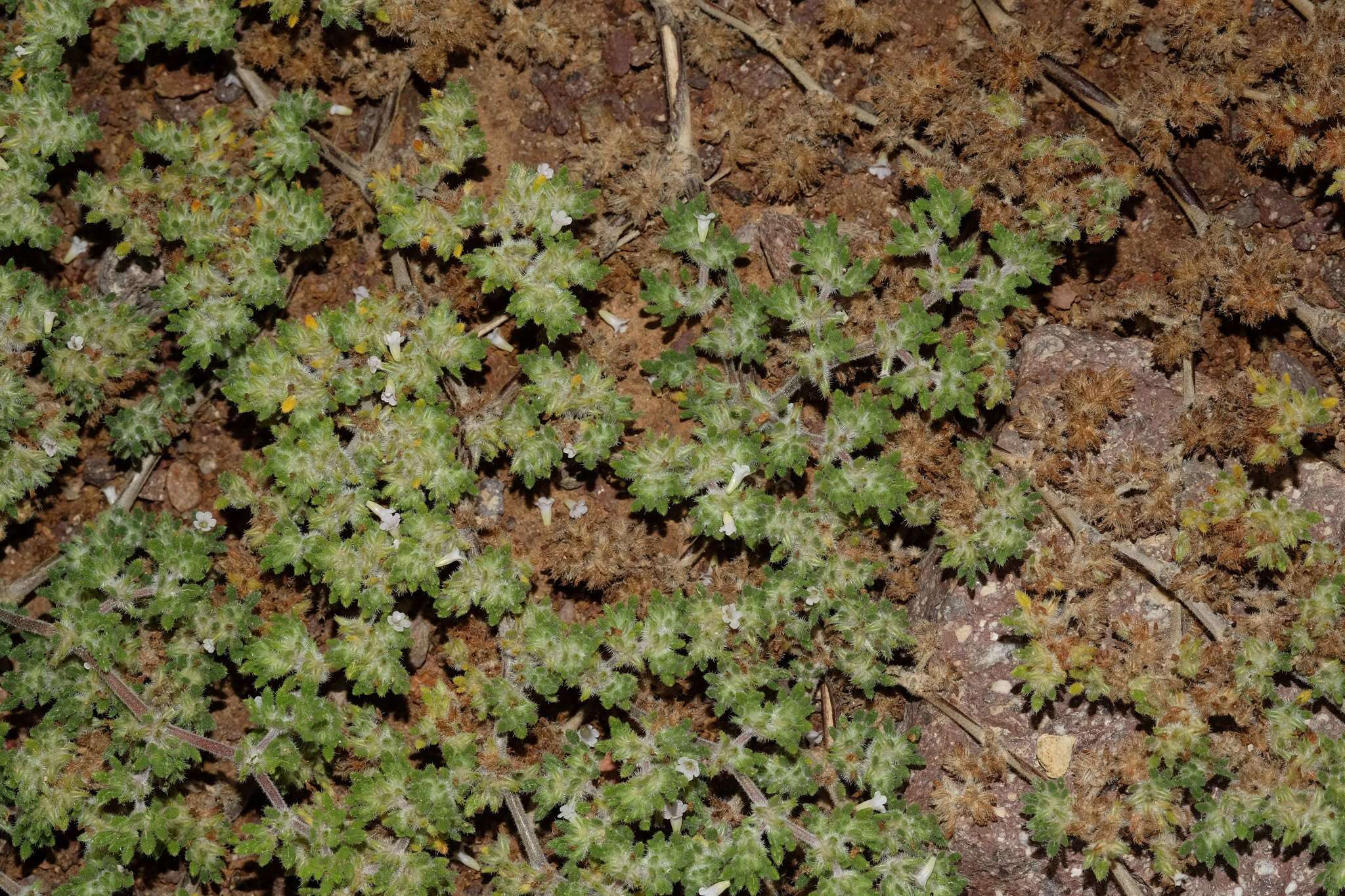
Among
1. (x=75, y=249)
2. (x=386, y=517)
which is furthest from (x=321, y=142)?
(x=386, y=517)

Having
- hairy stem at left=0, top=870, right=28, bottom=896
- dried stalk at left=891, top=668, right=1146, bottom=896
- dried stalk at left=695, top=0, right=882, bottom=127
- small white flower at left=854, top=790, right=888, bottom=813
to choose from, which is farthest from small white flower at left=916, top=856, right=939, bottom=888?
hairy stem at left=0, top=870, right=28, bottom=896

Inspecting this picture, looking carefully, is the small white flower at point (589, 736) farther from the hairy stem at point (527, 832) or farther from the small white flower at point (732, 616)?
the small white flower at point (732, 616)

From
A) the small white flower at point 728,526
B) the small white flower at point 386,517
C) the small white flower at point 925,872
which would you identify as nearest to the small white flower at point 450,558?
the small white flower at point 386,517

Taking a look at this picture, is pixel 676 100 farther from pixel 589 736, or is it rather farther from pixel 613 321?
pixel 589 736

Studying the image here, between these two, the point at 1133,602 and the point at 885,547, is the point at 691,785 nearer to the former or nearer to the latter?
the point at 885,547

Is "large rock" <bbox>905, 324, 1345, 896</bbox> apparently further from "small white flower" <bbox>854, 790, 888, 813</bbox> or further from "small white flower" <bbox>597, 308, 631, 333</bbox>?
"small white flower" <bbox>597, 308, 631, 333</bbox>

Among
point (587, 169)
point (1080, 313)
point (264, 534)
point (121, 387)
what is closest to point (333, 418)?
point (264, 534)
